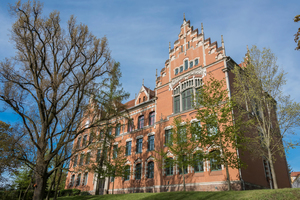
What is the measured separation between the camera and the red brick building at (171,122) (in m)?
21.5

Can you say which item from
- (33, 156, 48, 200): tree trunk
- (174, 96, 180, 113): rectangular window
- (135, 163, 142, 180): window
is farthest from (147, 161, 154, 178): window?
(33, 156, 48, 200): tree trunk

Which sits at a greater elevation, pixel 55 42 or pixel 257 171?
pixel 55 42

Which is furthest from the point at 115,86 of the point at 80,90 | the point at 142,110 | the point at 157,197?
the point at 157,197

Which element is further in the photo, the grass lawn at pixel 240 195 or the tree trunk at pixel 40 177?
the tree trunk at pixel 40 177

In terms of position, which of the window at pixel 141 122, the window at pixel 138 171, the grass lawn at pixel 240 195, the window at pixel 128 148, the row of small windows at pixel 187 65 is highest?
the row of small windows at pixel 187 65

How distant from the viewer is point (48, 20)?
16953 mm

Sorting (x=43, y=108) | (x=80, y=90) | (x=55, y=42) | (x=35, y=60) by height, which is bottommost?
(x=43, y=108)

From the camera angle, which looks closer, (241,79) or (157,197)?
(157,197)

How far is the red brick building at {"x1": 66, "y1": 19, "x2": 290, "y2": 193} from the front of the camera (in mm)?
21455

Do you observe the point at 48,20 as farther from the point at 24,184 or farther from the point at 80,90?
the point at 24,184

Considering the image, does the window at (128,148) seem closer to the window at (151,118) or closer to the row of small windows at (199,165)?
the window at (151,118)

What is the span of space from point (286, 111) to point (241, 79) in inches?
200

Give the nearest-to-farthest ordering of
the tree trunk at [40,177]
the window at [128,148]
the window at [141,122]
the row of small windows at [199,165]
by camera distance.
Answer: the tree trunk at [40,177] → the row of small windows at [199,165] → the window at [128,148] → the window at [141,122]

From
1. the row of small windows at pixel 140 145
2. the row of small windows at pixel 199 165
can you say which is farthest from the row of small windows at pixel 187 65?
the row of small windows at pixel 199 165
